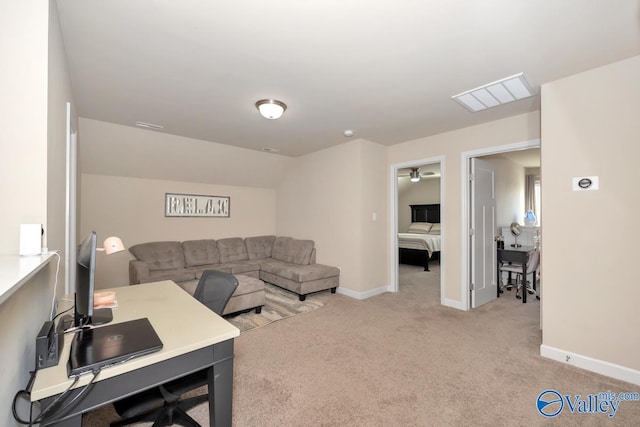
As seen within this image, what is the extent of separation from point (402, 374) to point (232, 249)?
3866 mm

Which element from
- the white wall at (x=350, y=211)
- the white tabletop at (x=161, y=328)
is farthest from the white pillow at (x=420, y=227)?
the white tabletop at (x=161, y=328)

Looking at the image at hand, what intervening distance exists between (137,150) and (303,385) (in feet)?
12.9

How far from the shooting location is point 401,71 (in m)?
2.27

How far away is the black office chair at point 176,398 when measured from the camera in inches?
53.1

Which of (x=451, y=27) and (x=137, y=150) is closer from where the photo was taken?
(x=451, y=27)

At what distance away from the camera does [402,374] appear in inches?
87.4

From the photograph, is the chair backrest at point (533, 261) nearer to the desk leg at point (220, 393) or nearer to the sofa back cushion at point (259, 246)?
the sofa back cushion at point (259, 246)

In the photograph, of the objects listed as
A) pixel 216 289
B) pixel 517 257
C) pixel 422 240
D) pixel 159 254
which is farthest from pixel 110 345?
pixel 422 240

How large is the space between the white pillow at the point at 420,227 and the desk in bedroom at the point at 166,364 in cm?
708

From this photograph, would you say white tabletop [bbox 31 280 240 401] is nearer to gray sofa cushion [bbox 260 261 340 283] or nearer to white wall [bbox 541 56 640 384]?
gray sofa cushion [bbox 260 261 340 283]

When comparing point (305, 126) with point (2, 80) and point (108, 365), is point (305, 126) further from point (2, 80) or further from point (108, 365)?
point (108, 365)

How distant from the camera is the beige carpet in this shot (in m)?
1.76

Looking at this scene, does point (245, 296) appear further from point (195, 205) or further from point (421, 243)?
point (421, 243)

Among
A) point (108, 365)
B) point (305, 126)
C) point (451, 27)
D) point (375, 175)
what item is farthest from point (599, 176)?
point (108, 365)
